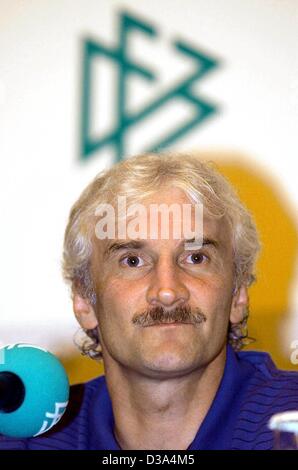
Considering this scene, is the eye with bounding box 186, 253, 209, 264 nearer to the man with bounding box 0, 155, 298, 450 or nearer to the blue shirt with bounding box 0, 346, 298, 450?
the man with bounding box 0, 155, 298, 450

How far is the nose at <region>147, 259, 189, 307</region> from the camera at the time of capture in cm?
144

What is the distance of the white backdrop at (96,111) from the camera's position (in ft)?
7.06

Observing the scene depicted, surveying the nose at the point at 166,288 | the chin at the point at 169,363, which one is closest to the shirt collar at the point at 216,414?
the chin at the point at 169,363

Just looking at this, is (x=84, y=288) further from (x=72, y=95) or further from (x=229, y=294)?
(x=72, y=95)

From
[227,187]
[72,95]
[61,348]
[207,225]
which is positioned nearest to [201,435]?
[207,225]

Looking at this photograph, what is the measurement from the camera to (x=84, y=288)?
68.4 inches

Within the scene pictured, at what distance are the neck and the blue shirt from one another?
0.03 meters

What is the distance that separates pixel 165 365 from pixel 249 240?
15.3 inches

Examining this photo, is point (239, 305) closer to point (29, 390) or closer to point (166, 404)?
point (166, 404)

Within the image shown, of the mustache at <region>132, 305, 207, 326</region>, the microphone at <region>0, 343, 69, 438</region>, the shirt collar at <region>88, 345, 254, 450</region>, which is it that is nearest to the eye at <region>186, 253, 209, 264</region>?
the mustache at <region>132, 305, 207, 326</region>

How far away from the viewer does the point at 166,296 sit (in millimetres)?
1436

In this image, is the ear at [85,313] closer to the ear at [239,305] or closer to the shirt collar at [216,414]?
the shirt collar at [216,414]

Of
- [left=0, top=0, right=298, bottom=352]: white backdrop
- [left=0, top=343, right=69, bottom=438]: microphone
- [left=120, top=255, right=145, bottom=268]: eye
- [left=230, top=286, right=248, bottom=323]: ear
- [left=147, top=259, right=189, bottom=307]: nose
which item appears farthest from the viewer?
[left=0, top=0, right=298, bottom=352]: white backdrop

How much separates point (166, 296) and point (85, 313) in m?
0.35
